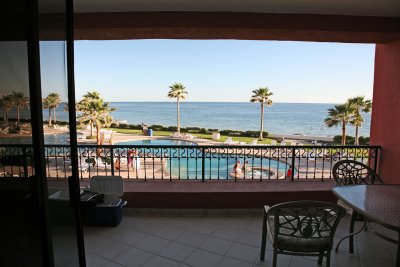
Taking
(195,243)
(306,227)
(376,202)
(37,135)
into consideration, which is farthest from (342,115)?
(37,135)

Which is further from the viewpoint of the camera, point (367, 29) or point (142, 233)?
point (367, 29)

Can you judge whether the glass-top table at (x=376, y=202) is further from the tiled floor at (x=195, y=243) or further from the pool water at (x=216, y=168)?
the pool water at (x=216, y=168)

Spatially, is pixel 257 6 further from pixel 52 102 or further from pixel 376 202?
pixel 52 102

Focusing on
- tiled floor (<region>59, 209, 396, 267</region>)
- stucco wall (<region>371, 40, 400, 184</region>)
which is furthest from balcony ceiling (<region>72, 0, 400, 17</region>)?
tiled floor (<region>59, 209, 396, 267</region>)

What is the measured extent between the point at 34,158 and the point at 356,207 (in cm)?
214

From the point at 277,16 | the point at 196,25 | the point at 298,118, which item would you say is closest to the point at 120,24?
the point at 196,25

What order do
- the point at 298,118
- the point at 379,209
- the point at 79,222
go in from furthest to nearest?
the point at 298,118, the point at 379,209, the point at 79,222

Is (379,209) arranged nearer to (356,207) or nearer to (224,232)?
(356,207)

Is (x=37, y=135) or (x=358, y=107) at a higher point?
(x=358, y=107)

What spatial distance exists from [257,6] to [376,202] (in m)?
2.47

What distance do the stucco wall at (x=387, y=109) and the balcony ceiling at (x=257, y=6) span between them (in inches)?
31.0

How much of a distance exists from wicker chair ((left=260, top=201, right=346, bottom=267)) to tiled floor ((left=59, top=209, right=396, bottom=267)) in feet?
1.85

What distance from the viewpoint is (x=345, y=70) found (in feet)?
160

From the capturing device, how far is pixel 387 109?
409 cm
